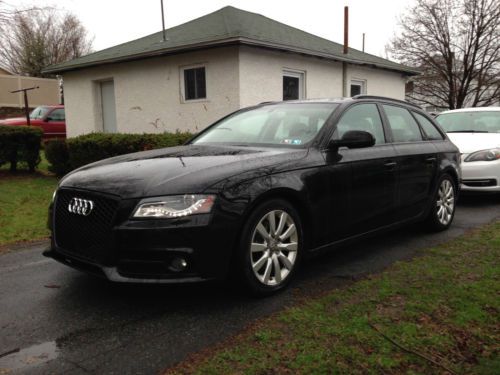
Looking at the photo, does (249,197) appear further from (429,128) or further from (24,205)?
(24,205)

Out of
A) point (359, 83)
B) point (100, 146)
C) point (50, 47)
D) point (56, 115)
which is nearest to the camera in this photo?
point (100, 146)

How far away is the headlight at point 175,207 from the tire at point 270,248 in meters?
0.38

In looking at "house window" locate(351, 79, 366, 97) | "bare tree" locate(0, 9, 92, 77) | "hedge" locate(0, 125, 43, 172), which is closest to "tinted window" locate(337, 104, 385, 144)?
"hedge" locate(0, 125, 43, 172)

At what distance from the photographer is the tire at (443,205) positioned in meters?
5.40

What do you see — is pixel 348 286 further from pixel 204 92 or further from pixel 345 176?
pixel 204 92

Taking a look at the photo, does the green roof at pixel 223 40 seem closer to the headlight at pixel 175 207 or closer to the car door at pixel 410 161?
the car door at pixel 410 161

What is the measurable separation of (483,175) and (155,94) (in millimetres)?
9193

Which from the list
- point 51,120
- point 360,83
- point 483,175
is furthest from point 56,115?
point 483,175

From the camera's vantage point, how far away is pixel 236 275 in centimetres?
333

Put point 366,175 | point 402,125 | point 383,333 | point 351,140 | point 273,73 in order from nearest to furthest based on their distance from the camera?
point 383,333
point 351,140
point 366,175
point 402,125
point 273,73

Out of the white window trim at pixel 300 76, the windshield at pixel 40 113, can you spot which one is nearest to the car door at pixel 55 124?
the windshield at pixel 40 113

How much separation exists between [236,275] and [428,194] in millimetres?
2841

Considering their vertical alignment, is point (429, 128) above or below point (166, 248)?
above

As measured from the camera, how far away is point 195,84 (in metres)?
12.7
